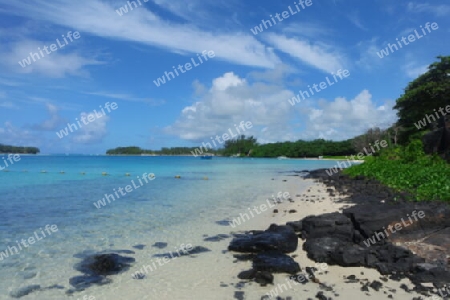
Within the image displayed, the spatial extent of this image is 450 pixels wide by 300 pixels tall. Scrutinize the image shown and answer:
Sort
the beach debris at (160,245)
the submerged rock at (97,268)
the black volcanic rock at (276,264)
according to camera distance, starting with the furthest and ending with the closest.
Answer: the beach debris at (160,245) < the black volcanic rock at (276,264) < the submerged rock at (97,268)

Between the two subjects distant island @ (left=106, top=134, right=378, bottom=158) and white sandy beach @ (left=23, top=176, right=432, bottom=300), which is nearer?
white sandy beach @ (left=23, top=176, right=432, bottom=300)

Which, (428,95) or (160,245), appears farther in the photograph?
(428,95)

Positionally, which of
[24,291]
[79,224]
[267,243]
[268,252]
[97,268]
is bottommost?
[268,252]

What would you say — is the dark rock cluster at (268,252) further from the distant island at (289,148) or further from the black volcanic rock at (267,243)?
the distant island at (289,148)

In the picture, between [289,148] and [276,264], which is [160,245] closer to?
[276,264]

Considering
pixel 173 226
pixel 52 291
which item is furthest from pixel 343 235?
pixel 52 291

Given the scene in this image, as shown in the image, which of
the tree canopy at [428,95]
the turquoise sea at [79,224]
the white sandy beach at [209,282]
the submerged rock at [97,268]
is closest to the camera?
the white sandy beach at [209,282]

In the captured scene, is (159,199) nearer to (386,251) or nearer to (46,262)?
(46,262)

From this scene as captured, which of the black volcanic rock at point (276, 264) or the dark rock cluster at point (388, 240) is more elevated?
the black volcanic rock at point (276, 264)

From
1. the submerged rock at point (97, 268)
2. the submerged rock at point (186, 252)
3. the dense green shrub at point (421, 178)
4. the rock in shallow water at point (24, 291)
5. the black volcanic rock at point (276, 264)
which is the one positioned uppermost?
the rock in shallow water at point (24, 291)

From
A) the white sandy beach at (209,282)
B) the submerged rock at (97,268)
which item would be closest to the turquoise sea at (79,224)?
the submerged rock at (97,268)

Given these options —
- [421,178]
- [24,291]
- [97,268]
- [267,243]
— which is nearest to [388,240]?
[267,243]

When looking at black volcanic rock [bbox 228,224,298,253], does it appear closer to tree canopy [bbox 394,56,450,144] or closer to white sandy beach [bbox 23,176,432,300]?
white sandy beach [bbox 23,176,432,300]

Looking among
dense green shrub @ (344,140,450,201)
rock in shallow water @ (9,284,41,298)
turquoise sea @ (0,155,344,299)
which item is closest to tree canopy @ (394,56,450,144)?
dense green shrub @ (344,140,450,201)
